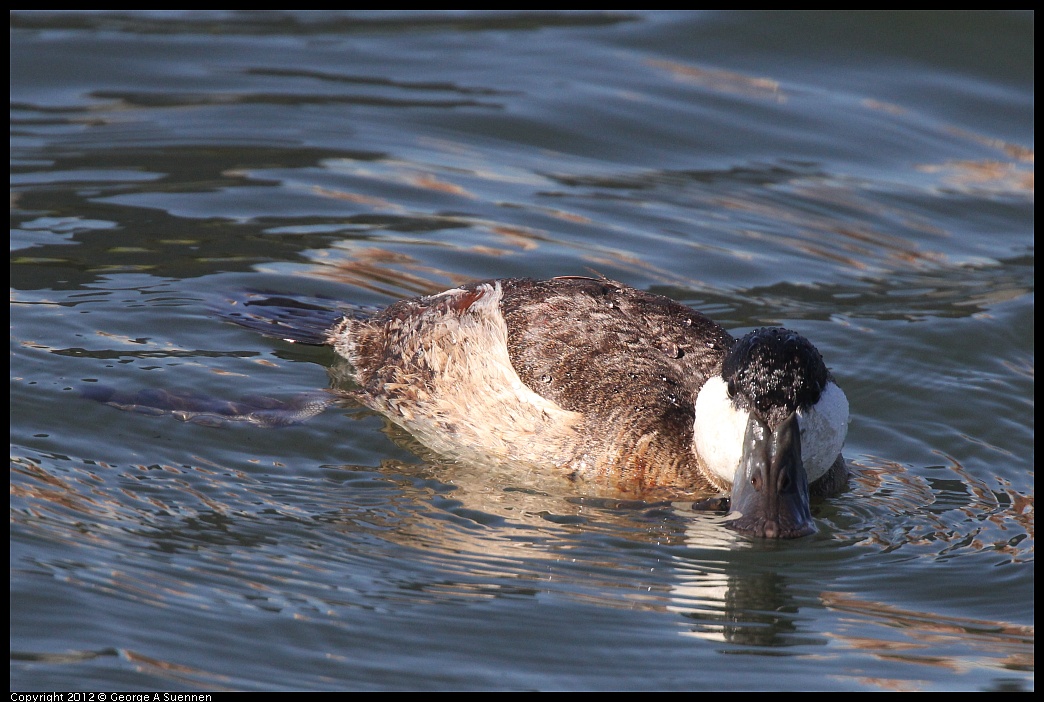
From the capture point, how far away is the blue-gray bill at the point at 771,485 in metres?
5.19

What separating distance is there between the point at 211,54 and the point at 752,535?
768 cm

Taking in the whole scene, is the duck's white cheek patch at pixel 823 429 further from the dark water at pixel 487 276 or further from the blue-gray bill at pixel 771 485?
the dark water at pixel 487 276

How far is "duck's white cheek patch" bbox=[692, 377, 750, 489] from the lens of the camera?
5438mm

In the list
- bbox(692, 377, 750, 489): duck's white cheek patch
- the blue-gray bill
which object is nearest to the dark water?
the blue-gray bill

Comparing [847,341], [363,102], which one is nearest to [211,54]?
[363,102]

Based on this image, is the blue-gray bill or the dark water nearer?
the dark water

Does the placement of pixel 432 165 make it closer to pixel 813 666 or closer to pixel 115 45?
pixel 115 45

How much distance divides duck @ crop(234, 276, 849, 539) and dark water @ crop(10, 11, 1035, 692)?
0.17 meters

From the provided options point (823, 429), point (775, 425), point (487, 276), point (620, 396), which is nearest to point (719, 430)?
point (775, 425)

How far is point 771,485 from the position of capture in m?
5.27

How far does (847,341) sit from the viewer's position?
303 inches

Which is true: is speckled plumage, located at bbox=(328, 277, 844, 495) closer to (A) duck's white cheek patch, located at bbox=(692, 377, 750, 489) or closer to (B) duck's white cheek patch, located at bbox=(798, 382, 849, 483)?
(A) duck's white cheek patch, located at bbox=(692, 377, 750, 489)

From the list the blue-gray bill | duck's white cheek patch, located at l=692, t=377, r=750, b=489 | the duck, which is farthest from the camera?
duck's white cheek patch, located at l=692, t=377, r=750, b=489

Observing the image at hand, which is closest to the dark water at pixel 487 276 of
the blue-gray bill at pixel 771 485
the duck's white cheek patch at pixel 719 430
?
the blue-gray bill at pixel 771 485
